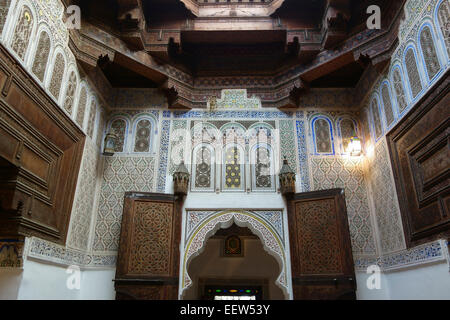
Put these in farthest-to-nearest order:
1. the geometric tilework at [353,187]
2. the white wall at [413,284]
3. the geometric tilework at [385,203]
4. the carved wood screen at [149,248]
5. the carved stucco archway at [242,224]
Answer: the geometric tilework at [353,187]
the carved stucco archway at [242,224]
the carved wood screen at [149,248]
the geometric tilework at [385,203]
the white wall at [413,284]

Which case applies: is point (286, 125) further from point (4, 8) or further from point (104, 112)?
point (4, 8)

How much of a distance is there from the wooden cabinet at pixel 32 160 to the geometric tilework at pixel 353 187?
11.1ft

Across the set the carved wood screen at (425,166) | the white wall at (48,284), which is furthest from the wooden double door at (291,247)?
the carved wood screen at (425,166)

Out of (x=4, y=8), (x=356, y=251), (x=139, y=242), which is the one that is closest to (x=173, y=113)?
(x=139, y=242)

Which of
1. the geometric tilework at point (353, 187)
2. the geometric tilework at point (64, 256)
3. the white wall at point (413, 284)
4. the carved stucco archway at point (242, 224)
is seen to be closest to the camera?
the white wall at point (413, 284)

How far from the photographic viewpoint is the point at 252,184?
5.08 m

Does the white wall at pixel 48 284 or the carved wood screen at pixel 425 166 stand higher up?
the carved wood screen at pixel 425 166

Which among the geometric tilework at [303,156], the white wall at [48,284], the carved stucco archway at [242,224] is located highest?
the geometric tilework at [303,156]

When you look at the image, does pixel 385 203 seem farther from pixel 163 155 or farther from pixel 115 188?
pixel 115 188

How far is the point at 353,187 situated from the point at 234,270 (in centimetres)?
267

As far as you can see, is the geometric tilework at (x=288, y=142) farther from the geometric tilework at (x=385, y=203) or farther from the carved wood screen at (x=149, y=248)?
the carved wood screen at (x=149, y=248)

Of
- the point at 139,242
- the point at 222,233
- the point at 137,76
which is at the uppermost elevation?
the point at 137,76

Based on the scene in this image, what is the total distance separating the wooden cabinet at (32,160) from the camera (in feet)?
9.97
